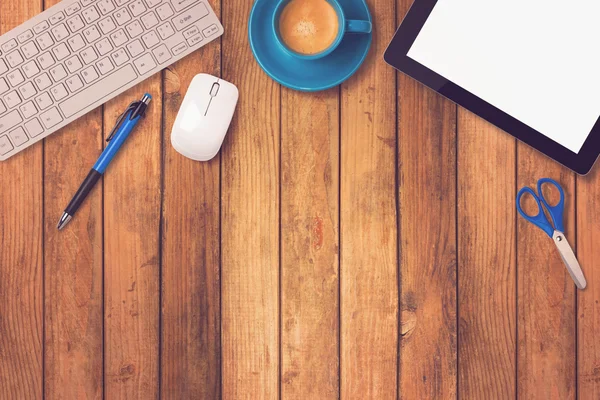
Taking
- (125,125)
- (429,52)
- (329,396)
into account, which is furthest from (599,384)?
(125,125)

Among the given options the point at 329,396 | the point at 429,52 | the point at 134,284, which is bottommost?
the point at 329,396

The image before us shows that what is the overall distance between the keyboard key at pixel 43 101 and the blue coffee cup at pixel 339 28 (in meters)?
0.35

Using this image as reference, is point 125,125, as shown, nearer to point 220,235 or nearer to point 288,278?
point 220,235

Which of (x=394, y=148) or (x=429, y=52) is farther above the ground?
(x=429, y=52)

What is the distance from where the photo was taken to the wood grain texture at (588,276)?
864 millimetres

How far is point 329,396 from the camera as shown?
0.87 m

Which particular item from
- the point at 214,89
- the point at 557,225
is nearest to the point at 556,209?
the point at 557,225

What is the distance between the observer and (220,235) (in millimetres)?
861

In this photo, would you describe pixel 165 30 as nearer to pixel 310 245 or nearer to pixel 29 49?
pixel 29 49

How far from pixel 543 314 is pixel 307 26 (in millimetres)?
566

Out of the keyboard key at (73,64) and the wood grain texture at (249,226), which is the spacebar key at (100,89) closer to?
the keyboard key at (73,64)

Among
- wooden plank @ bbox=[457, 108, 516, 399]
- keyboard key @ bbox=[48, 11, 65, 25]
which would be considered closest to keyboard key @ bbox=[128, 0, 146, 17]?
keyboard key @ bbox=[48, 11, 65, 25]

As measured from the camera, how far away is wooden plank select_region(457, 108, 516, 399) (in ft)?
2.84

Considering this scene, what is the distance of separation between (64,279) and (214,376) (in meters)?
0.27
